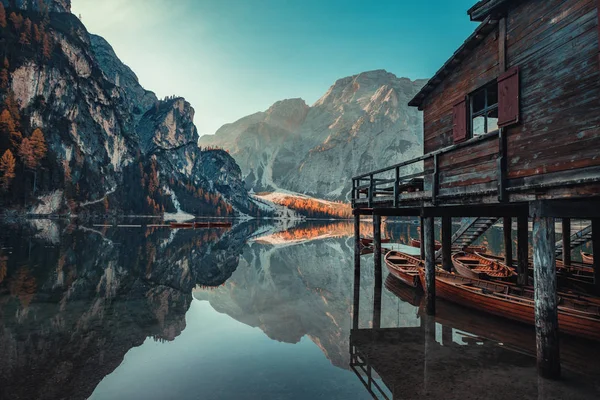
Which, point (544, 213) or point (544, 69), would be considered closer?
point (544, 213)

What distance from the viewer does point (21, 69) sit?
116 meters

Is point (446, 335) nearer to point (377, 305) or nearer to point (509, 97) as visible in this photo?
point (377, 305)

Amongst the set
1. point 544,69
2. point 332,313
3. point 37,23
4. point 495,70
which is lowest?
point 332,313

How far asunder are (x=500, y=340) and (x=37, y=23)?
185137mm

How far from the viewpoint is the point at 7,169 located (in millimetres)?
86250

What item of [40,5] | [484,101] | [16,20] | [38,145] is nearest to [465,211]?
[484,101]

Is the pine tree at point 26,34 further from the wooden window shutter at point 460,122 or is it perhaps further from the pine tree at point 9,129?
the wooden window shutter at point 460,122

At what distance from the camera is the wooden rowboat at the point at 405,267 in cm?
1852

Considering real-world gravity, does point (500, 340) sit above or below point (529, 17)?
below

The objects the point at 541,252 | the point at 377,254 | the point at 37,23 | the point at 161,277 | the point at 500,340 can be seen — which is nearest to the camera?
the point at 541,252

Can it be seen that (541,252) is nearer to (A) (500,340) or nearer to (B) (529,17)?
(A) (500,340)

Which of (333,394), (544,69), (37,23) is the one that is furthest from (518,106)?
(37,23)

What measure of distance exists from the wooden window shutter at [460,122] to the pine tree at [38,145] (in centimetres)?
11912

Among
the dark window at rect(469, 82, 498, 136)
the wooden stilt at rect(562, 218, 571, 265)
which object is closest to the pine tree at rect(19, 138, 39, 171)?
the dark window at rect(469, 82, 498, 136)
